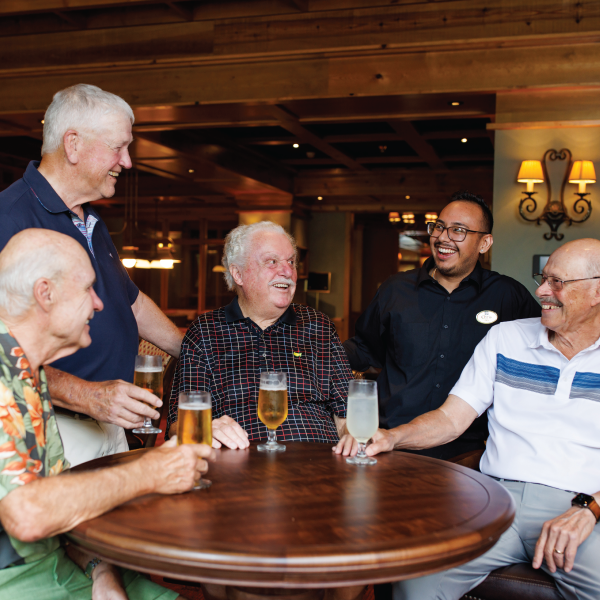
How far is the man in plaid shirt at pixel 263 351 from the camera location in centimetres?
222

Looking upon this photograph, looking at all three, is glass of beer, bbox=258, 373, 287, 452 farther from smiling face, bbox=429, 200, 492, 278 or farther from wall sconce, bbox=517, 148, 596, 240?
wall sconce, bbox=517, 148, 596, 240

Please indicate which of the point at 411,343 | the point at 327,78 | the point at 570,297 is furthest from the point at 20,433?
the point at 327,78

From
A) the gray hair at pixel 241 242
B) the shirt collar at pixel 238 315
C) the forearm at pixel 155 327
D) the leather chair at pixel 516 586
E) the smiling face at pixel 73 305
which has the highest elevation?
the gray hair at pixel 241 242

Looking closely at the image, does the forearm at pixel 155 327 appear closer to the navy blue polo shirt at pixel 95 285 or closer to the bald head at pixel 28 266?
the navy blue polo shirt at pixel 95 285

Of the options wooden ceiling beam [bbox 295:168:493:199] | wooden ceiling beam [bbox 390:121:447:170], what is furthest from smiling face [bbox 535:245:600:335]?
wooden ceiling beam [bbox 295:168:493:199]

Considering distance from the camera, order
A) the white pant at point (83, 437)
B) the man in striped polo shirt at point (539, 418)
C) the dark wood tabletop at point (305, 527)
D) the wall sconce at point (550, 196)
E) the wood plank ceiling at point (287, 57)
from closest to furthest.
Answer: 1. the dark wood tabletop at point (305, 527)
2. the man in striped polo shirt at point (539, 418)
3. the white pant at point (83, 437)
4. the wood plank ceiling at point (287, 57)
5. the wall sconce at point (550, 196)

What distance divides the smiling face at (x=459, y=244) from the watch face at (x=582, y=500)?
1.18m

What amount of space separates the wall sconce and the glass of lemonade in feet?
13.3

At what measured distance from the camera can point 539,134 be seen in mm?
5191

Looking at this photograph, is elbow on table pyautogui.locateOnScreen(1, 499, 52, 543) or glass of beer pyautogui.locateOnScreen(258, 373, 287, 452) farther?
glass of beer pyautogui.locateOnScreen(258, 373, 287, 452)

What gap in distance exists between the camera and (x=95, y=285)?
85.3 inches

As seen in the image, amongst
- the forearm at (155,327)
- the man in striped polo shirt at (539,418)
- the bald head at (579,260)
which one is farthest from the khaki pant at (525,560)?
the forearm at (155,327)

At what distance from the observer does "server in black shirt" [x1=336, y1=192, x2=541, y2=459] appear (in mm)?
2717

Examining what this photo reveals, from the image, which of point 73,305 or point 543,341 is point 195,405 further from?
point 543,341
